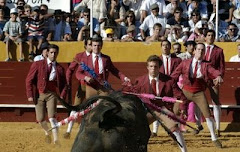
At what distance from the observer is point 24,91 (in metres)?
12.7

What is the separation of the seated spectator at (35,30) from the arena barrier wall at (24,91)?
15.9 inches

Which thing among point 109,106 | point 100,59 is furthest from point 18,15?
point 109,106

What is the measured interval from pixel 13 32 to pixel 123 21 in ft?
6.44

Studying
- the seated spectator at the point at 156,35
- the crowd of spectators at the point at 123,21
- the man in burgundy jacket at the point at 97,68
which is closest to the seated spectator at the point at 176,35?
the crowd of spectators at the point at 123,21

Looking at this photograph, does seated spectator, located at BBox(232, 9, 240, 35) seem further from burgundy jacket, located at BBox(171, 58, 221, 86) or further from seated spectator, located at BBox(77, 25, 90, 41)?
burgundy jacket, located at BBox(171, 58, 221, 86)

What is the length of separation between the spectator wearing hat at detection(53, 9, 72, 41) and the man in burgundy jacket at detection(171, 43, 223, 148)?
358 cm

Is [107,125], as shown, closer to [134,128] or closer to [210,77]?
[134,128]

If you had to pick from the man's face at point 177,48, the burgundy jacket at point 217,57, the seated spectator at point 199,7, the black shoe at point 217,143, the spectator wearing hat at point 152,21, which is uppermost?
the seated spectator at point 199,7

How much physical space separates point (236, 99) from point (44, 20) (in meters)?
3.62

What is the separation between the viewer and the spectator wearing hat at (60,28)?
1293cm

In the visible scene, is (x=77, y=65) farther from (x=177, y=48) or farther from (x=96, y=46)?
(x=177, y=48)

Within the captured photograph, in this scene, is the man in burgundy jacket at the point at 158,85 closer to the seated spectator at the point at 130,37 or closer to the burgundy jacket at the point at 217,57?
the burgundy jacket at the point at 217,57

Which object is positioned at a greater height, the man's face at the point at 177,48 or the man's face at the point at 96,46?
the man's face at the point at 96,46

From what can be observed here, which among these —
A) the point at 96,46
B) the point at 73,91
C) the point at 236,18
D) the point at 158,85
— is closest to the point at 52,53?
the point at 96,46
